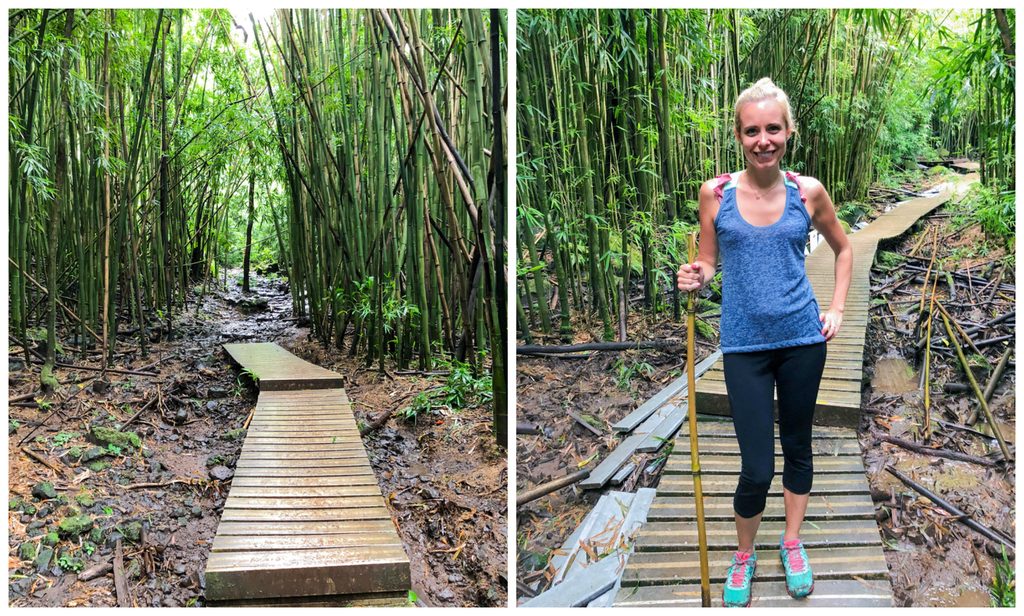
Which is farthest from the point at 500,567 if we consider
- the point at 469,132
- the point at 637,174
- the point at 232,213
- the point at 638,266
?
the point at 232,213

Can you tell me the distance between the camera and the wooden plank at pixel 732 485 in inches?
61.9

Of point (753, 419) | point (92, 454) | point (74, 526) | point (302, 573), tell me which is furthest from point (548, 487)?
point (92, 454)

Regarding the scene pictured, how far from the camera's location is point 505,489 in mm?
3264

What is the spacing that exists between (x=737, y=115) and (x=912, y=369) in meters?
2.05

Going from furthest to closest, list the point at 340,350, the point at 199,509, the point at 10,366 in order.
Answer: the point at 340,350, the point at 10,366, the point at 199,509

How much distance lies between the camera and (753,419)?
135 centimetres

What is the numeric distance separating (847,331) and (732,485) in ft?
4.54

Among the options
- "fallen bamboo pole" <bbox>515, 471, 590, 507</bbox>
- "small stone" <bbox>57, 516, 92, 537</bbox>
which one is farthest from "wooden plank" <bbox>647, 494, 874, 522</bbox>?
"small stone" <bbox>57, 516, 92, 537</bbox>

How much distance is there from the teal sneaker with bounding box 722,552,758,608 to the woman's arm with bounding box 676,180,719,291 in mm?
549

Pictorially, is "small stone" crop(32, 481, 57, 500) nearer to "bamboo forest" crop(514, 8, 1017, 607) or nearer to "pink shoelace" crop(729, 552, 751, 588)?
"bamboo forest" crop(514, 8, 1017, 607)

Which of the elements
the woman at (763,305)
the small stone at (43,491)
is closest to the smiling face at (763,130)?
the woman at (763,305)

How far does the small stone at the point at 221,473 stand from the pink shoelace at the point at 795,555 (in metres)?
2.84

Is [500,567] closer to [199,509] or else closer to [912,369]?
[199,509]

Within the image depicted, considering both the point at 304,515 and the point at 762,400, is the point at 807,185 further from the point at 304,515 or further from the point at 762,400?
the point at 304,515
